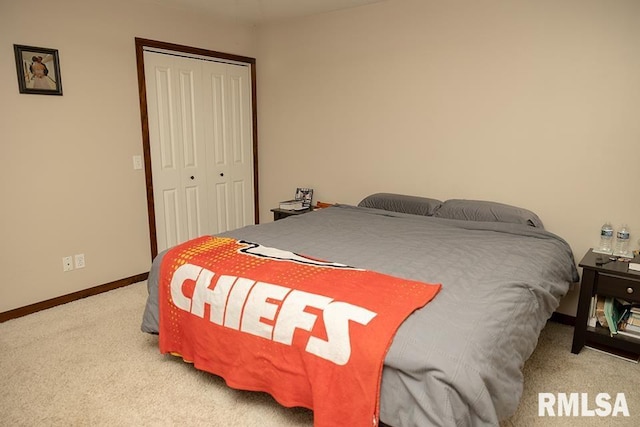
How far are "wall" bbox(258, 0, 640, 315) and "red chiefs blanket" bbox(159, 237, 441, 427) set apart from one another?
1.64m

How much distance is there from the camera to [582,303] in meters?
2.43

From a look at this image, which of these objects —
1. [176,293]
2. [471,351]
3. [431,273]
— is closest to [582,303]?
[431,273]

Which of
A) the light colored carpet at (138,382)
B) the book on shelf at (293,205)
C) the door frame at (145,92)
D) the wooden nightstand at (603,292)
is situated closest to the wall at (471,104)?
the book on shelf at (293,205)

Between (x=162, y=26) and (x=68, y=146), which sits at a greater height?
(x=162, y=26)

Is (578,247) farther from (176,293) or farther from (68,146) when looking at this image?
(68,146)

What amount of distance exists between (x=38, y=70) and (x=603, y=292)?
3846 mm

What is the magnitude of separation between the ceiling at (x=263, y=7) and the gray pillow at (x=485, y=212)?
1.80 m

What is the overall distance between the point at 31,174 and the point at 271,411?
7.72ft

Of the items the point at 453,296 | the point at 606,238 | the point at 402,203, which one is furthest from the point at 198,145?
the point at 606,238

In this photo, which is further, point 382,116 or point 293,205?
point 293,205

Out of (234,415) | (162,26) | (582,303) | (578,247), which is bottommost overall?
(234,415)

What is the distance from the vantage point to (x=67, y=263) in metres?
3.14

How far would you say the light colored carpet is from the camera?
1.88m

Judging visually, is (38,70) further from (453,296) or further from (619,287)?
(619,287)
